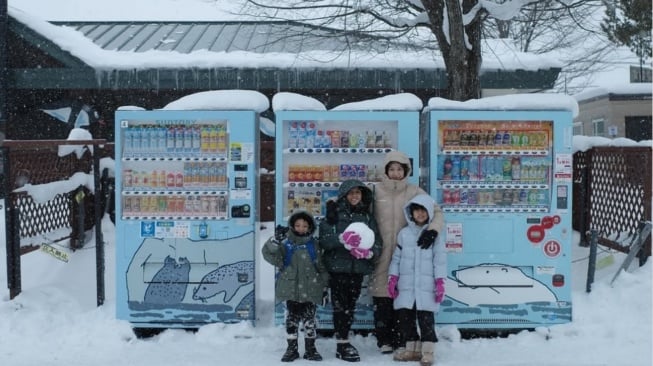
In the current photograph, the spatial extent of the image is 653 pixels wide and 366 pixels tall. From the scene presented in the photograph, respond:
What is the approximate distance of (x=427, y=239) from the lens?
550cm

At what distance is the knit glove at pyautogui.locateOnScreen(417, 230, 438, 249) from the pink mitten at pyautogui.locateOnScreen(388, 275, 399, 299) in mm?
384

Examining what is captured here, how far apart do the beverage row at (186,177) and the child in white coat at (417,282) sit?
1990 mm

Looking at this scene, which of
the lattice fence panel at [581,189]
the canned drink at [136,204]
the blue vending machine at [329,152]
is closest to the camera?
the blue vending machine at [329,152]

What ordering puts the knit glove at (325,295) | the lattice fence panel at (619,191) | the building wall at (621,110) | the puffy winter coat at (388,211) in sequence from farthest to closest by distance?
1. the building wall at (621,110)
2. the lattice fence panel at (619,191)
3. the puffy winter coat at (388,211)
4. the knit glove at (325,295)

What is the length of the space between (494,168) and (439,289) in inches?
63.5

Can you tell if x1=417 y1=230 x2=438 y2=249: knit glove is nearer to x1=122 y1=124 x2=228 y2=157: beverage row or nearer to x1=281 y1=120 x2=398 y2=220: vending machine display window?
x1=281 y1=120 x2=398 y2=220: vending machine display window

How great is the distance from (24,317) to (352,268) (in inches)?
142

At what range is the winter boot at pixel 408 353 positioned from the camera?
563cm

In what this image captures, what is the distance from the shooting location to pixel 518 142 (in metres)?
6.29

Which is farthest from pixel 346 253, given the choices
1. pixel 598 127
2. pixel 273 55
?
pixel 598 127

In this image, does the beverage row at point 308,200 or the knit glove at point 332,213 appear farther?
the beverage row at point 308,200

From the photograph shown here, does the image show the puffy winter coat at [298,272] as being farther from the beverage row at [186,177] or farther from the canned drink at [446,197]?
the canned drink at [446,197]

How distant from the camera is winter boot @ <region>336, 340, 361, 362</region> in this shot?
18.4 feet

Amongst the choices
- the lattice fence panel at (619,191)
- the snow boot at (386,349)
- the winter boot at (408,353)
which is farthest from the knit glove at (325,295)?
the lattice fence panel at (619,191)
